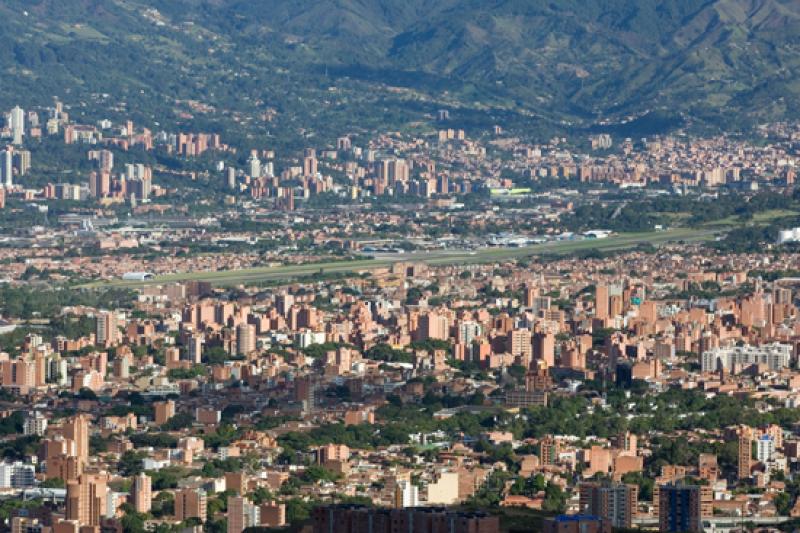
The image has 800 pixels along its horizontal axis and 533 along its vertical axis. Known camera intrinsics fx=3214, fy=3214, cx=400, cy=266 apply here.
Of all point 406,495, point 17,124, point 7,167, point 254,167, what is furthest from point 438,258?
point 406,495

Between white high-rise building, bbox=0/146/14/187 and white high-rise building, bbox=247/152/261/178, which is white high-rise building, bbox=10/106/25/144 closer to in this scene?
white high-rise building, bbox=0/146/14/187

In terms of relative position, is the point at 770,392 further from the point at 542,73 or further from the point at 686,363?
the point at 542,73

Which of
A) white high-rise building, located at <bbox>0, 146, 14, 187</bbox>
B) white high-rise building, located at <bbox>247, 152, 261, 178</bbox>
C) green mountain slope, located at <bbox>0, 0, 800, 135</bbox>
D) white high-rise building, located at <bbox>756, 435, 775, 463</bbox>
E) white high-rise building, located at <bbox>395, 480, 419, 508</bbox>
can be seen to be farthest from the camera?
green mountain slope, located at <bbox>0, 0, 800, 135</bbox>

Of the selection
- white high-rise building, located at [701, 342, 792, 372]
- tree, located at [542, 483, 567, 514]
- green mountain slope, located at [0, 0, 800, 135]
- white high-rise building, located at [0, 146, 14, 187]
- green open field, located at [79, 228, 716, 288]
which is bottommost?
tree, located at [542, 483, 567, 514]

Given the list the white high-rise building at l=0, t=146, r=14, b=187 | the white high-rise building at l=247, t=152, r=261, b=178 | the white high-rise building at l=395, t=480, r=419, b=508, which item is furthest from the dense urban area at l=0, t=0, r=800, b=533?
the white high-rise building at l=247, t=152, r=261, b=178

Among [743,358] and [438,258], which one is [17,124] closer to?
[438,258]

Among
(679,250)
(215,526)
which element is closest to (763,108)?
(679,250)

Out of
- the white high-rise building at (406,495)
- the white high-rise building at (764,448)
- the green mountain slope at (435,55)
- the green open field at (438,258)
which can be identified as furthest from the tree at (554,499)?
the green mountain slope at (435,55)
